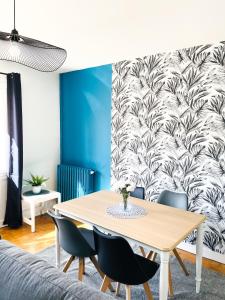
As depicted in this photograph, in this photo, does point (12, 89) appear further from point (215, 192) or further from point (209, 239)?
point (209, 239)

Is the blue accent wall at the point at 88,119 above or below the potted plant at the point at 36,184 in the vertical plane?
above

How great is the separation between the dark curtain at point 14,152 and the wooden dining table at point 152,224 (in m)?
1.37

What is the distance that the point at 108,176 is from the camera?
384 centimetres

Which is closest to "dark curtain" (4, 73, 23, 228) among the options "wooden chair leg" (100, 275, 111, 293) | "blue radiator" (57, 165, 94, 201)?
"blue radiator" (57, 165, 94, 201)

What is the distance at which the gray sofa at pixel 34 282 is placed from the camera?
1.20 metres

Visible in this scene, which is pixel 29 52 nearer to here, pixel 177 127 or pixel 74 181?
pixel 177 127

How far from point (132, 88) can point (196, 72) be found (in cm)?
90

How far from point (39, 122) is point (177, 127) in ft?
7.39

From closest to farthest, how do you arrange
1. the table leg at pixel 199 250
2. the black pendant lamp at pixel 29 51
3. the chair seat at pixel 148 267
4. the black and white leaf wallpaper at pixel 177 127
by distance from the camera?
1. the black pendant lamp at pixel 29 51
2. the chair seat at pixel 148 267
3. the table leg at pixel 199 250
4. the black and white leaf wallpaper at pixel 177 127

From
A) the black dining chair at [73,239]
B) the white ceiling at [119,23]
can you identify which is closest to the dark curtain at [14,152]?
the white ceiling at [119,23]

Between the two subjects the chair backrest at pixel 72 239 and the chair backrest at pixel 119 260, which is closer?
the chair backrest at pixel 119 260

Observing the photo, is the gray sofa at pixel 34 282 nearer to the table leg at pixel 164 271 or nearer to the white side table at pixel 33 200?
the table leg at pixel 164 271

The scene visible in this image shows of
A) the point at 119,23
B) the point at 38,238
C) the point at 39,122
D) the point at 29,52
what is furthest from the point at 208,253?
the point at 39,122

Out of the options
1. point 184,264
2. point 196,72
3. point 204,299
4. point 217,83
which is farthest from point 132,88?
point 204,299
